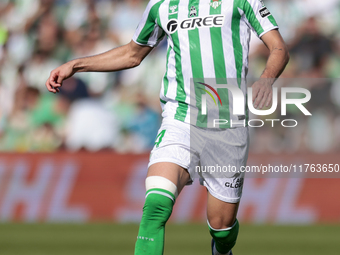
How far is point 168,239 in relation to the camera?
258 inches

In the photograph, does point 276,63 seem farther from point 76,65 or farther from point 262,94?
point 76,65

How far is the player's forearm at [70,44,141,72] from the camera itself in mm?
3928

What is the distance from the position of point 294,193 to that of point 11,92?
186 inches

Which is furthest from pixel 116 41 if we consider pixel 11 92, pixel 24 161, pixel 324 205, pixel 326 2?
pixel 324 205

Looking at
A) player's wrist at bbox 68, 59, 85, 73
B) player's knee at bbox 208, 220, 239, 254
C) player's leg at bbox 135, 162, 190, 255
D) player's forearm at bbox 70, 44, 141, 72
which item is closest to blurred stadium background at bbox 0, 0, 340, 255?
player's knee at bbox 208, 220, 239, 254

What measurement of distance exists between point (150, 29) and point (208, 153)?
100 cm

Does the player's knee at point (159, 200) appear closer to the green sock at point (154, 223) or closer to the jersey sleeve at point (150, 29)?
the green sock at point (154, 223)

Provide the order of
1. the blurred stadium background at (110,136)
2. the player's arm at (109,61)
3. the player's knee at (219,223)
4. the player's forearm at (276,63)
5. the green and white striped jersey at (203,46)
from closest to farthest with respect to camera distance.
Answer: the player's forearm at (276,63), the green and white striped jersey at (203,46), the player's arm at (109,61), the player's knee at (219,223), the blurred stadium background at (110,136)

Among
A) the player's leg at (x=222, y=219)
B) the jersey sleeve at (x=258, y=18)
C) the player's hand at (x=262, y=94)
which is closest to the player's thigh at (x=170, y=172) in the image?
the player's leg at (x=222, y=219)

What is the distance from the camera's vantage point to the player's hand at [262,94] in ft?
10.0

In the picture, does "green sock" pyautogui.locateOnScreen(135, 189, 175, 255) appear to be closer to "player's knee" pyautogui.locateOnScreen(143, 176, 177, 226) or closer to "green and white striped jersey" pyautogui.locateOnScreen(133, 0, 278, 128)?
"player's knee" pyautogui.locateOnScreen(143, 176, 177, 226)

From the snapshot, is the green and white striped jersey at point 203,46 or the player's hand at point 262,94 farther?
the green and white striped jersey at point 203,46

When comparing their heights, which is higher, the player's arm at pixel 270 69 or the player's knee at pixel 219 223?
the player's arm at pixel 270 69

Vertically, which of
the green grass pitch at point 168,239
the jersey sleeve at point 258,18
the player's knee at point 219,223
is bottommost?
the green grass pitch at point 168,239
